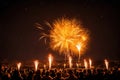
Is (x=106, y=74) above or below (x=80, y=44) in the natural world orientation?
below

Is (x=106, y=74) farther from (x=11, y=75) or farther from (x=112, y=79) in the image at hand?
Answer: (x=11, y=75)

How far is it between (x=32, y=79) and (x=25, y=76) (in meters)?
1.22

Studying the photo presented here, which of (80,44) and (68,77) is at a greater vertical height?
(80,44)

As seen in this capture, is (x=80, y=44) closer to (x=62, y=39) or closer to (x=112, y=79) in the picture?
(x=62, y=39)

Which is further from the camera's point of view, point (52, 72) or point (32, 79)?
point (52, 72)

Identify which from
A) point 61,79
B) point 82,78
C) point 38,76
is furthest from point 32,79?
point 82,78

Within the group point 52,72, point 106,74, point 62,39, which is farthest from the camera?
point 62,39

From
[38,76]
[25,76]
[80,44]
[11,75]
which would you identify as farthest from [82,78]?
[80,44]

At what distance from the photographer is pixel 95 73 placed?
53.9ft

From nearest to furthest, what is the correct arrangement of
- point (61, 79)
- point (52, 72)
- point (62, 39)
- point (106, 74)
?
point (61, 79), point (106, 74), point (52, 72), point (62, 39)

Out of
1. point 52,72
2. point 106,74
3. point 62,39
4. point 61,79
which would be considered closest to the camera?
point 61,79

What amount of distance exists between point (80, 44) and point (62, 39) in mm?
3471

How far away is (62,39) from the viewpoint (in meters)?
35.8

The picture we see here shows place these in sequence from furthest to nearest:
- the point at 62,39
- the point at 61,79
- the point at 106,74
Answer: the point at 62,39
the point at 106,74
the point at 61,79
